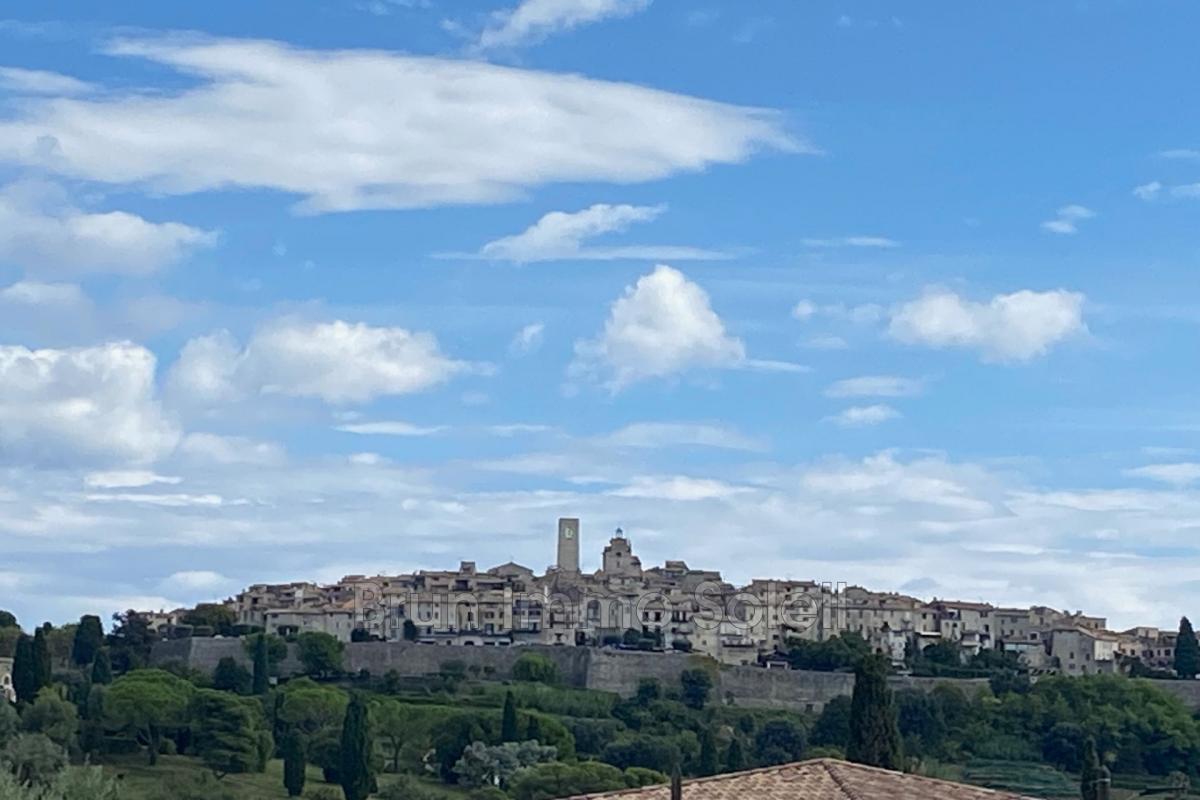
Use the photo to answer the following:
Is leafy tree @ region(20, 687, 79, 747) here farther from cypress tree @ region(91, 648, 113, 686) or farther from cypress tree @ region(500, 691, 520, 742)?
cypress tree @ region(91, 648, 113, 686)

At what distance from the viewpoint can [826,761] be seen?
14.9 metres

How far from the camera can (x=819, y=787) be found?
14.4 meters

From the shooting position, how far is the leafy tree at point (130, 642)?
8169 cm

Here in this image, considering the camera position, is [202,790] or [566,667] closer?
[202,790]

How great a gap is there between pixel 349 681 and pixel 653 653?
38.4ft

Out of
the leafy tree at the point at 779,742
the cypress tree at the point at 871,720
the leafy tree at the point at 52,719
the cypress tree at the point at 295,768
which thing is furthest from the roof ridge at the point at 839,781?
the leafy tree at the point at 779,742

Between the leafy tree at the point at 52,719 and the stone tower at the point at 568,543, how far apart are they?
223ft

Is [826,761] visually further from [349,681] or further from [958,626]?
[958,626]

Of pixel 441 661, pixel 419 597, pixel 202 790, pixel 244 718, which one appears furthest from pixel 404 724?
pixel 419 597

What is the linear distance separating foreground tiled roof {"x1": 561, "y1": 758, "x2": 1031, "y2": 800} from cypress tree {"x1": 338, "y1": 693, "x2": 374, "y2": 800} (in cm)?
3885

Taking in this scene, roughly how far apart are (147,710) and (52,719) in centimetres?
465

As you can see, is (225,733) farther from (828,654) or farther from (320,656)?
(828,654)

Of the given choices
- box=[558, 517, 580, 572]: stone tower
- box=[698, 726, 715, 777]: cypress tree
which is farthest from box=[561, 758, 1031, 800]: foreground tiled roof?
box=[558, 517, 580, 572]: stone tower

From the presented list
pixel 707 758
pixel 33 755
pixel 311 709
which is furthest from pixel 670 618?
pixel 33 755
